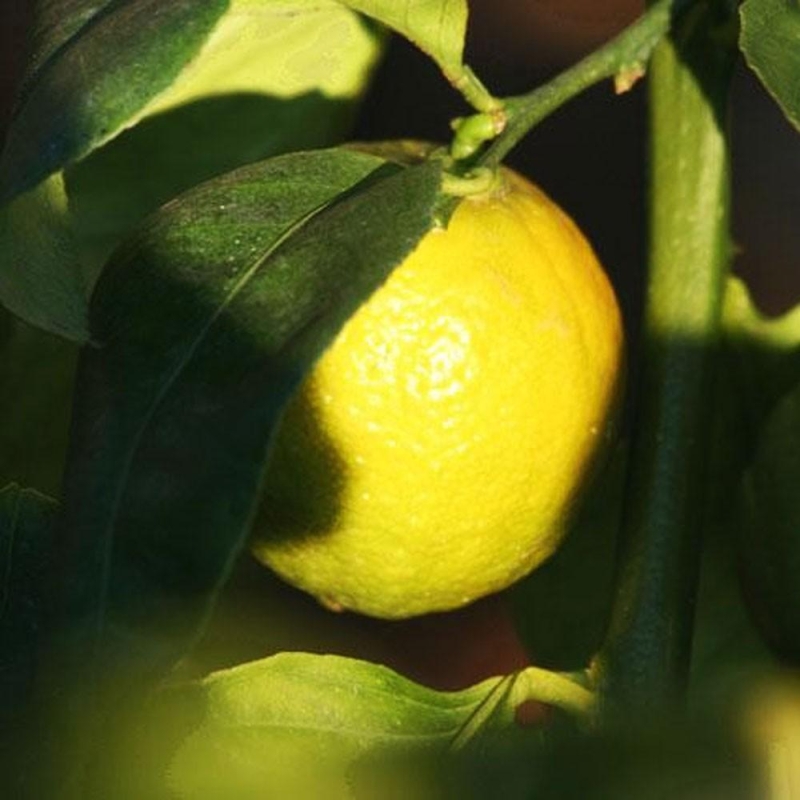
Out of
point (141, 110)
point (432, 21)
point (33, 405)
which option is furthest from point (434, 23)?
point (33, 405)

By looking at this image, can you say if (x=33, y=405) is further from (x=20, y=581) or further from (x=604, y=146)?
(x=604, y=146)

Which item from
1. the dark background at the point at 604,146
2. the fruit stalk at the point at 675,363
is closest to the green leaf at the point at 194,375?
the fruit stalk at the point at 675,363

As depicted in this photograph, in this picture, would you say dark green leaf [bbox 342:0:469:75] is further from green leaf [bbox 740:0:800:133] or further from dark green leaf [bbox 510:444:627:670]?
dark green leaf [bbox 510:444:627:670]

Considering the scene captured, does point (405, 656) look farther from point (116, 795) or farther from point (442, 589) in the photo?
point (116, 795)

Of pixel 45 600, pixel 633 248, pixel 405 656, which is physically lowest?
pixel 405 656

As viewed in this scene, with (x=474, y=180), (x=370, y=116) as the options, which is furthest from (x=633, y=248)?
(x=474, y=180)

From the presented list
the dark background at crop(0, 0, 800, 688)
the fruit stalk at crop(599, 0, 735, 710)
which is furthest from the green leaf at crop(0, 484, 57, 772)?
the dark background at crop(0, 0, 800, 688)

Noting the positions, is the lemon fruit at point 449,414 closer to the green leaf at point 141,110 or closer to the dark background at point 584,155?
the green leaf at point 141,110
